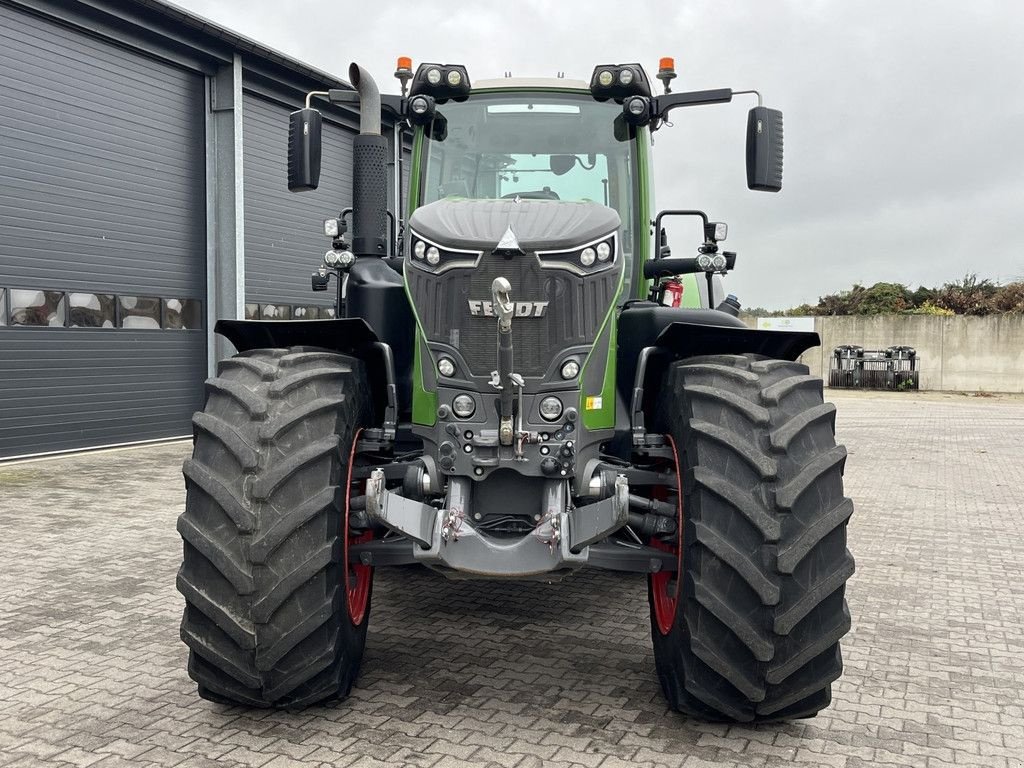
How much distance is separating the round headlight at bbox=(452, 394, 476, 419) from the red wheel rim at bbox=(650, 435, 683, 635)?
0.85m

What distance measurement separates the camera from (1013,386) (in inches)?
1142

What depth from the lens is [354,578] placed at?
13.6ft

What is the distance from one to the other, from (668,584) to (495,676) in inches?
35.6

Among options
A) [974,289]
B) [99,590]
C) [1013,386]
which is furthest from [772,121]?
[974,289]

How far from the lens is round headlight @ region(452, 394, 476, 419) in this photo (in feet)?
12.5

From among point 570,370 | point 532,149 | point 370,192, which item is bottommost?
point 570,370

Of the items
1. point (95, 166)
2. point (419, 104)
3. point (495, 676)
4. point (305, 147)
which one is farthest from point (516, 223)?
point (95, 166)

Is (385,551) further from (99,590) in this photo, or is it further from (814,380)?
(99,590)

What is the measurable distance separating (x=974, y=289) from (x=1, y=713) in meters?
40.2

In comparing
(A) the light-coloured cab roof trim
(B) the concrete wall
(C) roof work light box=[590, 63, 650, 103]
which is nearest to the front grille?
(C) roof work light box=[590, 63, 650, 103]

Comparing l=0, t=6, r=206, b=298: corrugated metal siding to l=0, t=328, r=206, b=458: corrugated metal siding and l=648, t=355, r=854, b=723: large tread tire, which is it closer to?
l=0, t=328, r=206, b=458: corrugated metal siding

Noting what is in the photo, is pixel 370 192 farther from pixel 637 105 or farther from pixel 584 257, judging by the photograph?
pixel 584 257

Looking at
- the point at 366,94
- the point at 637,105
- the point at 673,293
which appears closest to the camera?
the point at 366,94

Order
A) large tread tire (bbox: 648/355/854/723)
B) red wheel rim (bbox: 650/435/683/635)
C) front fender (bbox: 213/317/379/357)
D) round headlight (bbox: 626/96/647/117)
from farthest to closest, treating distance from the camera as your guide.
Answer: round headlight (bbox: 626/96/647/117) < front fender (bbox: 213/317/379/357) < red wheel rim (bbox: 650/435/683/635) < large tread tire (bbox: 648/355/854/723)
